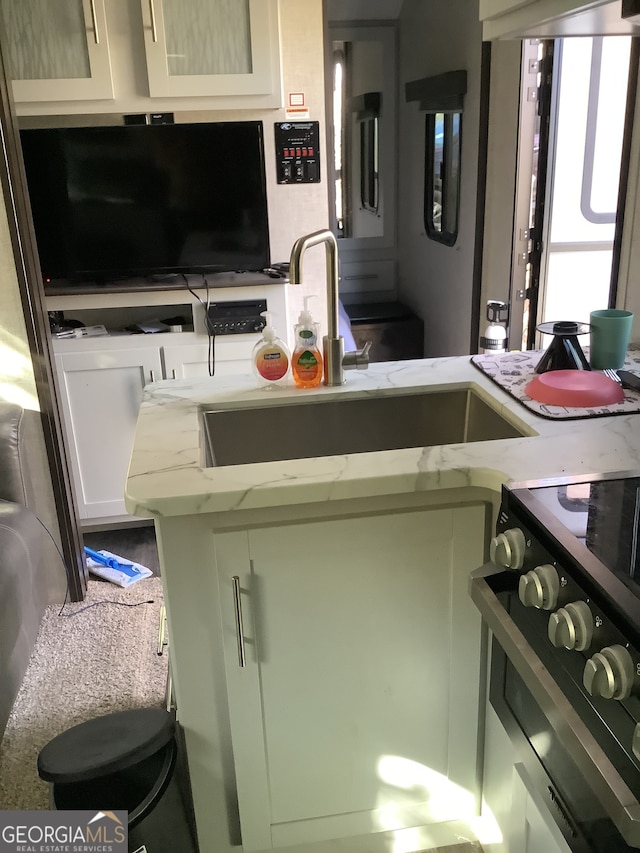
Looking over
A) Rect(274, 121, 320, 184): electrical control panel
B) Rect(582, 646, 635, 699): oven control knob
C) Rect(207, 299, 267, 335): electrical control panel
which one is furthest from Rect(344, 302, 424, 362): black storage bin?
Rect(582, 646, 635, 699): oven control knob

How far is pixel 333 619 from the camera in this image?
1.32m

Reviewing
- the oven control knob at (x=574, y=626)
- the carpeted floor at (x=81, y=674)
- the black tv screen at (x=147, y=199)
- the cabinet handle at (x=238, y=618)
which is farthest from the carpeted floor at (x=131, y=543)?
the oven control knob at (x=574, y=626)

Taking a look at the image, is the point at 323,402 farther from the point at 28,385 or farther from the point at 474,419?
the point at 28,385

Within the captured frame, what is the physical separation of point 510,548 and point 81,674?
1.56m

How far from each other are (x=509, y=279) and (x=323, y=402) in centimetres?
172

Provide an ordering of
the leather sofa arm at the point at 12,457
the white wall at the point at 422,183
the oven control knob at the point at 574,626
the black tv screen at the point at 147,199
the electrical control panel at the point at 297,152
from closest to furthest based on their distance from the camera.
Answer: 1. the oven control knob at the point at 574,626
2. the leather sofa arm at the point at 12,457
3. the black tv screen at the point at 147,199
4. the electrical control panel at the point at 297,152
5. the white wall at the point at 422,183

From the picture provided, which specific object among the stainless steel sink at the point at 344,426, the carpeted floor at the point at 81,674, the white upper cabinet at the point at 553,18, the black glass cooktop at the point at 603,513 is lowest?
the carpeted floor at the point at 81,674

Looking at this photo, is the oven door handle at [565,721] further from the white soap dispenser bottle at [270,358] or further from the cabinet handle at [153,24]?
the cabinet handle at [153,24]

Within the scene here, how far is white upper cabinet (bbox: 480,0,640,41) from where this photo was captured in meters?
1.28

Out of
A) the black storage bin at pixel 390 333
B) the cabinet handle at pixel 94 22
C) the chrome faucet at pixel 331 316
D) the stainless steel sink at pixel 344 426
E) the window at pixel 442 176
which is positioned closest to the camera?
the chrome faucet at pixel 331 316

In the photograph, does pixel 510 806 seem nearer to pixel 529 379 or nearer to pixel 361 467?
pixel 361 467

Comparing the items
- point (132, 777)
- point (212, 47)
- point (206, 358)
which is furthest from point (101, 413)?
point (132, 777)

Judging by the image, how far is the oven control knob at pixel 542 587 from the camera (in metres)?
0.98

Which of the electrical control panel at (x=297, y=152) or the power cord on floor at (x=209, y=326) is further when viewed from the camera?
the electrical control panel at (x=297, y=152)
